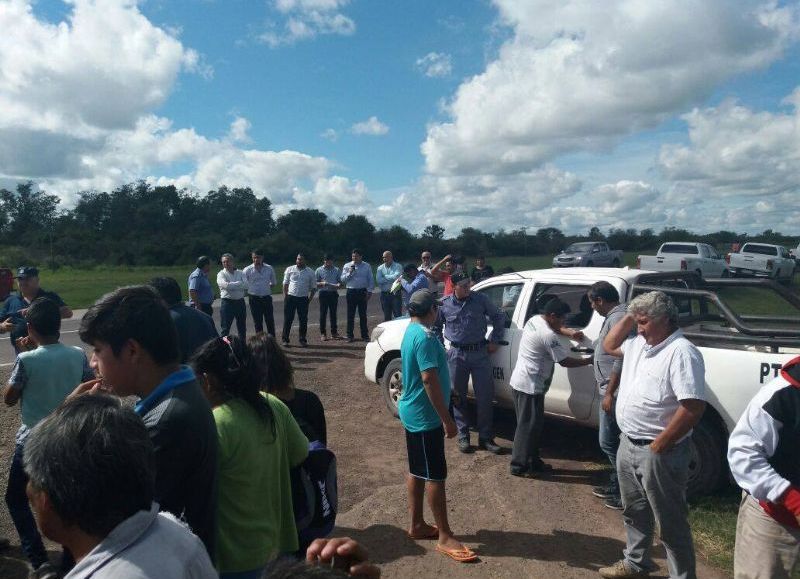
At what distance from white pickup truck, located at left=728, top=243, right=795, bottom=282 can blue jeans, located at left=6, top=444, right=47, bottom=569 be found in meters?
29.9

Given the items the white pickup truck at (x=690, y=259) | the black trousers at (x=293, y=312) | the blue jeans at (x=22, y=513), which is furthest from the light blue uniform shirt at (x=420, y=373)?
the white pickup truck at (x=690, y=259)

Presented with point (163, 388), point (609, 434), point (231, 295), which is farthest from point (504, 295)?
point (231, 295)

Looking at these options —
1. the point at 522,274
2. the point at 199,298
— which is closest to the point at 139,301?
the point at 522,274

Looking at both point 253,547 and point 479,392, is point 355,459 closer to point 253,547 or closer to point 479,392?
point 479,392

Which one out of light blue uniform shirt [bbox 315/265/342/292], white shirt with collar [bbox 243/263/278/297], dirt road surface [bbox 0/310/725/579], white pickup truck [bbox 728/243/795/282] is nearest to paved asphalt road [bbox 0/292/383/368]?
light blue uniform shirt [bbox 315/265/342/292]

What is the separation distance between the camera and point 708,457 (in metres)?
4.58

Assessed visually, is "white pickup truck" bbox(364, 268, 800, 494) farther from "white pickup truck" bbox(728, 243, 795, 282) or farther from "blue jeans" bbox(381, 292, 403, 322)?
"white pickup truck" bbox(728, 243, 795, 282)

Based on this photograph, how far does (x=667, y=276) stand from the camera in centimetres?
554

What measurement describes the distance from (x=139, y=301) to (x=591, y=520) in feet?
12.8

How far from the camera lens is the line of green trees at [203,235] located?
46.6 meters

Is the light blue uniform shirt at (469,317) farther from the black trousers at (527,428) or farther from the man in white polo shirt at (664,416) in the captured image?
the man in white polo shirt at (664,416)

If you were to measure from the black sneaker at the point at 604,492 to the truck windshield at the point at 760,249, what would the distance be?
29.1 metres

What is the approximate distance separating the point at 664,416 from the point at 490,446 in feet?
9.24

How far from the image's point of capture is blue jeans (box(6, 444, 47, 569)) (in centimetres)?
354
